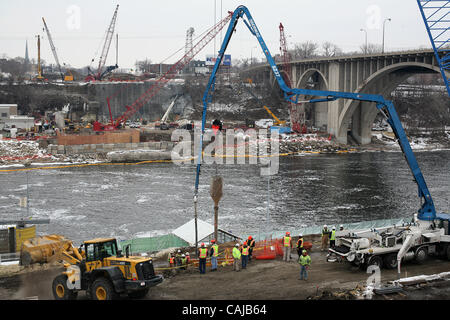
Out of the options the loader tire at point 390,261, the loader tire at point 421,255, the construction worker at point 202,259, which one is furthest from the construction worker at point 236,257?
the loader tire at point 421,255

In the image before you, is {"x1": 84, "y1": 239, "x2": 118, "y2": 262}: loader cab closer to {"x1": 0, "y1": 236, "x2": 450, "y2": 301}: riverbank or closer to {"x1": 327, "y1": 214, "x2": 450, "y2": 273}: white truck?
{"x1": 0, "y1": 236, "x2": 450, "y2": 301}: riverbank

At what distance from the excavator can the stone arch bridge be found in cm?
3848

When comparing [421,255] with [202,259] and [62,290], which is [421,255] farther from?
[62,290]

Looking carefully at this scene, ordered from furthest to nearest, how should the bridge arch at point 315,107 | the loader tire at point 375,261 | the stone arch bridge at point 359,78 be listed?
1. the bridge arch at point 315,107
2. the stone arch bridge at point 359,78
3. the loader tire at point 375,261

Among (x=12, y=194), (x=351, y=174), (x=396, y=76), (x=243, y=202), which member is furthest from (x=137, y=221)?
(x=396, y=76)

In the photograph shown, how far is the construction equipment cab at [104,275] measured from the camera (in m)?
11.0

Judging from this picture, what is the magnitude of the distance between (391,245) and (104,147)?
39898 millimetres

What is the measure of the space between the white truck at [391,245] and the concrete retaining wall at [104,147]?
122 feet

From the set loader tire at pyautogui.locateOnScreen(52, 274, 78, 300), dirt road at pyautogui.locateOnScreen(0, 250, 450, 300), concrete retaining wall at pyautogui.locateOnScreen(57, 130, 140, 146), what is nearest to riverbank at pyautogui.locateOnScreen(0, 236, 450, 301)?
dirt road at pyautogui.locateOnScreen(0, 250, 450, 300)

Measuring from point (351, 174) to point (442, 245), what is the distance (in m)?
25.5

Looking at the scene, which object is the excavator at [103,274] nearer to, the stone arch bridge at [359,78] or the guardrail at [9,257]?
the guardrail at [9,257]

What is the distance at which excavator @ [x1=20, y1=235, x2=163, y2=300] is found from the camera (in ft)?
36.2

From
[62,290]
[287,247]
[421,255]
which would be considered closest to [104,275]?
[62,290]
